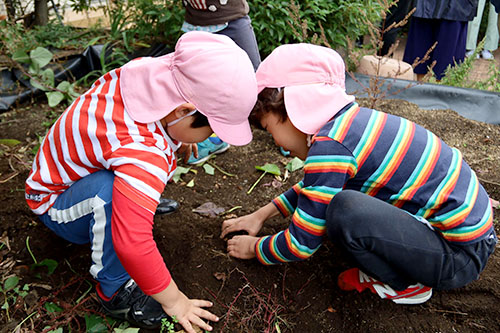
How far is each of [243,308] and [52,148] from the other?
2.85 ft

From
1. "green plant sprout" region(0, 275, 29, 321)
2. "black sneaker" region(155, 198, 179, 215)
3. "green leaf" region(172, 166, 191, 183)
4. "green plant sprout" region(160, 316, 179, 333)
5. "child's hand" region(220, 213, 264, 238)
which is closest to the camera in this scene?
"green plant sprout" region(160, 316, 179, 333)

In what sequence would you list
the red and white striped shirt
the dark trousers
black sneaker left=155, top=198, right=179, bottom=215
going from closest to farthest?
the red and white striped shirt → black sneaker left=155, top=198, right=179, bottom=215 → the dark trousers

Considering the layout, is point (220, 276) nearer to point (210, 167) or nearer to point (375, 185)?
point (375, 185)

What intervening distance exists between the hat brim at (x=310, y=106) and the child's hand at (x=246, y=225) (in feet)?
1.96

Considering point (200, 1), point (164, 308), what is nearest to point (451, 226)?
point (164, 308)

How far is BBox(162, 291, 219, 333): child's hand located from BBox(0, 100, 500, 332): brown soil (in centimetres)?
7

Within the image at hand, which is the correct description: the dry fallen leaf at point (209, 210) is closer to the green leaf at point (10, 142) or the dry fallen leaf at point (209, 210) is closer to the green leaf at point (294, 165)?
the green leaf at point (294, 165)

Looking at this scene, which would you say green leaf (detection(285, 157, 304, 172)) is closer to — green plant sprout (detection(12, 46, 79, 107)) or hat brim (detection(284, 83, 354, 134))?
hat brim (detection(284, 83, 354, 134))

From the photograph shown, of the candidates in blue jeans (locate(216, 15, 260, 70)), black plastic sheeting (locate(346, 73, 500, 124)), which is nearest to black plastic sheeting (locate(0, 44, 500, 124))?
black plastic sheeting (locate(346, 73, 500, 124))

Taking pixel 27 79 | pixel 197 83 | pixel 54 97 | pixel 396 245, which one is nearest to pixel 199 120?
pixel 197 83

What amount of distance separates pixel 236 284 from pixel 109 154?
0.70m

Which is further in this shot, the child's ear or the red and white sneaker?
the red and white sneaker

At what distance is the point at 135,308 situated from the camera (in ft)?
4.75

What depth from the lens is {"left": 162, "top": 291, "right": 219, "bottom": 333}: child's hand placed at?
1368 millimetres
